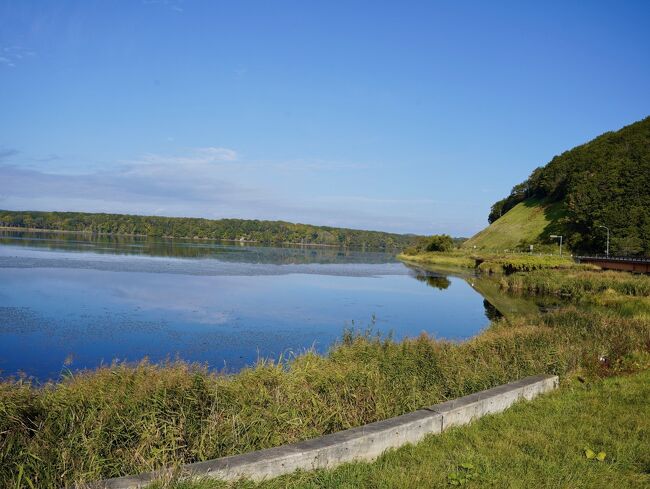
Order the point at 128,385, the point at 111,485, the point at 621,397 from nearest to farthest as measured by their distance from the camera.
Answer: the point at 111,485, the point at 128,385, the point at 621,397

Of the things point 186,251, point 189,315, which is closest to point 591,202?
point 186,251

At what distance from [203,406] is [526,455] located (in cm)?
432

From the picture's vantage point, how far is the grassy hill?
79750mm

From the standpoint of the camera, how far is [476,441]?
22.6 ft

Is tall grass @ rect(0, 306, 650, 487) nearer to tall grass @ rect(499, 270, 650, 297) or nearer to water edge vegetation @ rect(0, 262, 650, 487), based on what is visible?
Result: water edge vegetation @ rect(0, 262, 650, 487)

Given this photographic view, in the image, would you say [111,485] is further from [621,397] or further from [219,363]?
[219,363]

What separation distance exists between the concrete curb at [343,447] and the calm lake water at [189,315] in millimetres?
3872

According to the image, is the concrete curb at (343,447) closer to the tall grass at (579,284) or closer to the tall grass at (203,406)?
the tall grass at (203,406)

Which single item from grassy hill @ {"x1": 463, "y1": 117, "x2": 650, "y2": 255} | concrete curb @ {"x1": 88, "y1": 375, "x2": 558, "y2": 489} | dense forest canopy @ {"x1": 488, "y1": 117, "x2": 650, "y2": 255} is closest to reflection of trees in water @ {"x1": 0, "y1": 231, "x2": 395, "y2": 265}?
grassy hill @ {"x1": 463, "y1": 117, "x2": 650, "y2": 255}

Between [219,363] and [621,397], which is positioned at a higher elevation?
[621,397]

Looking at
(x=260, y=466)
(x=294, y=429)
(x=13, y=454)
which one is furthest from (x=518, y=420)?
(x=13, y=454)

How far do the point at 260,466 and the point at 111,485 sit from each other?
1.48 m

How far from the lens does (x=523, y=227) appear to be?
12138cm

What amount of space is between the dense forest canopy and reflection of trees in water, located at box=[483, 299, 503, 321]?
4947 cm
